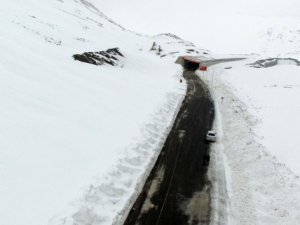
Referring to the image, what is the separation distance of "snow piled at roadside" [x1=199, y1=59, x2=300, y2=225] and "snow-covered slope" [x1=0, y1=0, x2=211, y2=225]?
14.3 ft

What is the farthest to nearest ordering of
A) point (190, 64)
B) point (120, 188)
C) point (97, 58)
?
point (190, 64) < point (97, 58) < point (120, 188)

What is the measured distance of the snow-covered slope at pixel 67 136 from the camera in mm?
13557

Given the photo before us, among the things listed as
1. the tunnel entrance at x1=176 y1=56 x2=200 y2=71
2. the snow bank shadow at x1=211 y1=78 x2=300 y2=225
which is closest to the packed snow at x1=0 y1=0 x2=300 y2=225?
the snow bank shadow at x1=211 y1=78 x2=300 y2=225

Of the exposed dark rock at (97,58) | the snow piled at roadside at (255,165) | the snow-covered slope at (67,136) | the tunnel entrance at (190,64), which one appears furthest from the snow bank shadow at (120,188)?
the tunnel entrance at (190,64)

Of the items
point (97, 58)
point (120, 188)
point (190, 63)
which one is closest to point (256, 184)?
point (120, 188)

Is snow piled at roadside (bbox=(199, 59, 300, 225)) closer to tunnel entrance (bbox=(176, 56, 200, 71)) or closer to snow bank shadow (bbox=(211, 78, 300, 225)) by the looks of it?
snow bank shadow (bbox=(211, 78, 300, 225))

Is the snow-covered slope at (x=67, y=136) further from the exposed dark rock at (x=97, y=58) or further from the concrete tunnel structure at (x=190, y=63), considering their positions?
the concrete tunnel structure at (x=190, y=63)

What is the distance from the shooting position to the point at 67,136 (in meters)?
18.4

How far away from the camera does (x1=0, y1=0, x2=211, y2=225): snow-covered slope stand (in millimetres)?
13557

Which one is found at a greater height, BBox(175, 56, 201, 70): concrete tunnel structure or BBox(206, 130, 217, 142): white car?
BBox(175, 56, 201, 70): concrete tunnel structure

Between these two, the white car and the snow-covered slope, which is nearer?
the snow-covered slope

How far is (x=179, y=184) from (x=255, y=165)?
4675 mm

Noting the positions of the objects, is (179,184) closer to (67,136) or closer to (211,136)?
(67,136)

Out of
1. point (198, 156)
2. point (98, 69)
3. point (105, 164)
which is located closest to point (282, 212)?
point (198, 156)
